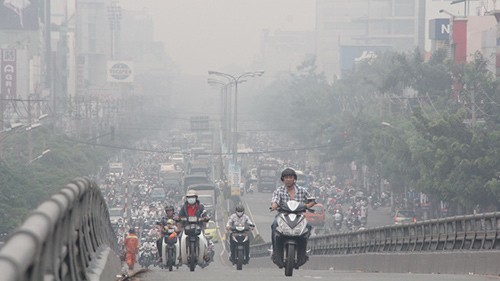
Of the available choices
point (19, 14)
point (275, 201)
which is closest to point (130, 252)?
point (275, 201)

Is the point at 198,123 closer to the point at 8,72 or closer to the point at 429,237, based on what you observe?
the point at 8,72

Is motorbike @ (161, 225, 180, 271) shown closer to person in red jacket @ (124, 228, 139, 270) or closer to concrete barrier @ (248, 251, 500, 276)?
→ person in red jacket @ (124, 228, 139, 270)

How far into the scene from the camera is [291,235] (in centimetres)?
1603

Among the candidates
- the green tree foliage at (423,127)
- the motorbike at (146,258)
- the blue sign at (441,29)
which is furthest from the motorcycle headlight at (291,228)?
the blue sign at (441,29)

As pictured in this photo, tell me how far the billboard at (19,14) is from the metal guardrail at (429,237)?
10860 centimetres

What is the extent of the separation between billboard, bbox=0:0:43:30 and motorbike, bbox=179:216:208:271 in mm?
120591

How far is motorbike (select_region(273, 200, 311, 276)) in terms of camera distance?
51.7ft

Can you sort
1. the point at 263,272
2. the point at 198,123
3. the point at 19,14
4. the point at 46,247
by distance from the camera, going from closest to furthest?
the point at 46,247, the point at 263,272, the point at 198,123, the point at 19,14

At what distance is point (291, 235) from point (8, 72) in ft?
361

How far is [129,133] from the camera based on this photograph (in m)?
160

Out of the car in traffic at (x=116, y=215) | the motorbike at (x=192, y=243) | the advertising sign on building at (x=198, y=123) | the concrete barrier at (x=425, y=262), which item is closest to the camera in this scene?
the concrete barrier at (x=425, y=262)

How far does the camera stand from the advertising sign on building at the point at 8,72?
4823 inches

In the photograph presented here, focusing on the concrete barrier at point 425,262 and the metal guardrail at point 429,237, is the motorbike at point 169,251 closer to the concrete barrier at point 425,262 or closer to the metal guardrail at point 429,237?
the concrete barrier at point 425,262

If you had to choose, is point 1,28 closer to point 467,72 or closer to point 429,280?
point 467,72
